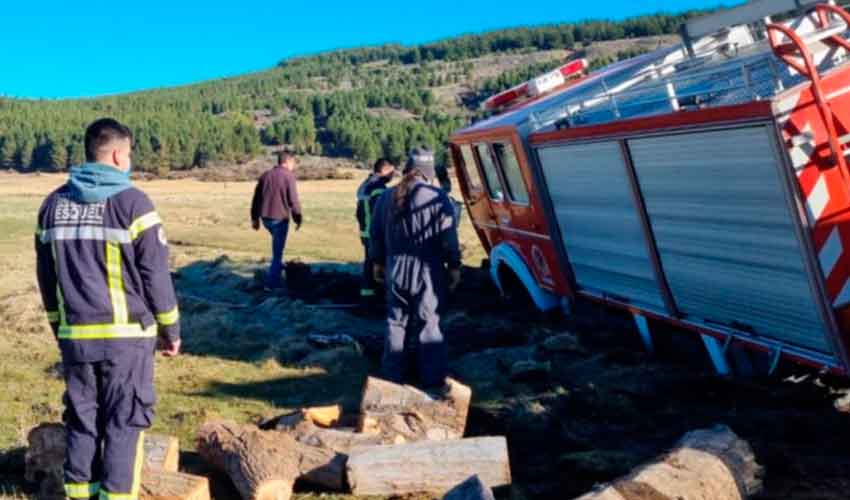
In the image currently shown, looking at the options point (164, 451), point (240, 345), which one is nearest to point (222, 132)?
point (240, 345)

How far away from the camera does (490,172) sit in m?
9.36

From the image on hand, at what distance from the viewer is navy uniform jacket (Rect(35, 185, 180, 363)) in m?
4.29

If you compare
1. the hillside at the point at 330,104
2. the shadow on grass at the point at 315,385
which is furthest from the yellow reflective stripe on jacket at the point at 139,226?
the hillside at the point at 330,104

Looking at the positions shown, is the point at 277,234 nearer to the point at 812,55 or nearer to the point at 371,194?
the point at 371,194

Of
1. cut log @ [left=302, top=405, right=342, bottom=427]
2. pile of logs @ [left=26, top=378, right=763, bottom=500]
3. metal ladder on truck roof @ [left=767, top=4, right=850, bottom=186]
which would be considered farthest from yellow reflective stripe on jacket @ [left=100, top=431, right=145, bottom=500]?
metal ladder on truck roof @ [left=767, top=4, right=850, bottom=186]

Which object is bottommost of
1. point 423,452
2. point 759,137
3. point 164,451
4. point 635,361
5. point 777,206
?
point 635,361

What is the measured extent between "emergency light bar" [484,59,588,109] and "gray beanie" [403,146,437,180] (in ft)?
9.30

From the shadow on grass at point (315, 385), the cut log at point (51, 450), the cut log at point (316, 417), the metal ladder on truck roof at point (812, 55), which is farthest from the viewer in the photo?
the shadow on grass at point (315, 385)

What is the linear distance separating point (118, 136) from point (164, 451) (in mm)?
1770

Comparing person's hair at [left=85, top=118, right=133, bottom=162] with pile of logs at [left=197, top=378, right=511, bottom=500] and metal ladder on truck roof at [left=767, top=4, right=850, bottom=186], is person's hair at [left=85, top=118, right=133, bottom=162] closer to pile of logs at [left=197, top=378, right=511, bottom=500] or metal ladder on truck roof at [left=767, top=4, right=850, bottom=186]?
pile of logs at [left=197, top=378, right=511, bottom=500]

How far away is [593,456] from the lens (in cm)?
517

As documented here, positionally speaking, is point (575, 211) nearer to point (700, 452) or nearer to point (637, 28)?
point (700, 452)

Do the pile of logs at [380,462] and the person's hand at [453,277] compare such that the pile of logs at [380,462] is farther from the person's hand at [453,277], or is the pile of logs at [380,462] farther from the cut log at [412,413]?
the person's hand at [453,277]

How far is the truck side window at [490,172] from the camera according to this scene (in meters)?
9.16
